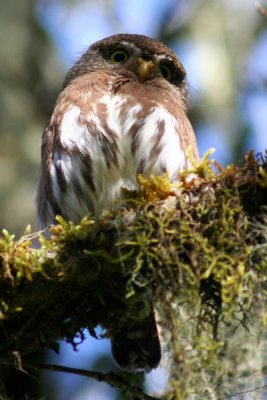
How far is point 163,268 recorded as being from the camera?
305 cm

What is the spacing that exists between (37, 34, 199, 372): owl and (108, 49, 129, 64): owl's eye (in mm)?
434

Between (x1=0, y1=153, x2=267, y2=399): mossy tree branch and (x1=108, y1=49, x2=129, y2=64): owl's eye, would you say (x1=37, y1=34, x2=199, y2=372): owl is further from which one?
(x1=0, y1=153, x2=267, y2=399): mossy tree branch

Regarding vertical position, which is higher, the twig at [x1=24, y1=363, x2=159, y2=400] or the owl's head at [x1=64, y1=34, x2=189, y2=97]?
the owl's head at [x1=64, y1=34, x2=189, y2=97]

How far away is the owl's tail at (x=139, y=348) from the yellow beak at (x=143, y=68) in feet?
5.61

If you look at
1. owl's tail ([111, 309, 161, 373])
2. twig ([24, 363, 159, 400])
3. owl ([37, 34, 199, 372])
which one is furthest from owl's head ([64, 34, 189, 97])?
twig ([24, 363, 159, 400])

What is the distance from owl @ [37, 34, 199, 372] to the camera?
4227 millimetres

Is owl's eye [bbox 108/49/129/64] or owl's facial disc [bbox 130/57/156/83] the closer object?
owl's facial disc [bbox 130/57/156/83]

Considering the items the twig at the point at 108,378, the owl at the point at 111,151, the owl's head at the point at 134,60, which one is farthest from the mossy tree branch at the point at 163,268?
the owl's head at the point at 134,60

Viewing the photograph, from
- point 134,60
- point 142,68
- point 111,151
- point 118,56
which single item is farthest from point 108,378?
point 118,56

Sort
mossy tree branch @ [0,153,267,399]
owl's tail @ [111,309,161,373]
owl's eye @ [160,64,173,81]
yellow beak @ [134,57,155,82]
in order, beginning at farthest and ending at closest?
owl's eye @ [160,64,173,81] < yellow beak @ [134,57,155,82] < owl's tail @ [111,309,161,373] < mossy tree branch @ [0,153,267,399]

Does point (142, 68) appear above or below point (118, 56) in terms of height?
below

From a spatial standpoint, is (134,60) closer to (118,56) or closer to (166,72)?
(118,56)

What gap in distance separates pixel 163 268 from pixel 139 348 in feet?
4.13

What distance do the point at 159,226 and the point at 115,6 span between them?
23.5 ft
